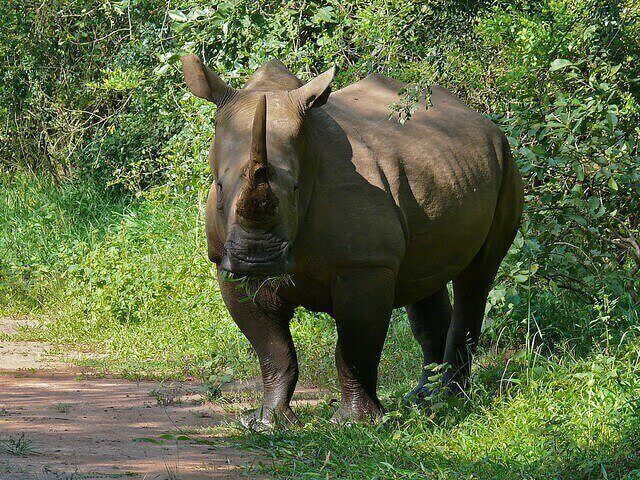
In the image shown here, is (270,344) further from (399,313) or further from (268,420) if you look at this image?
(399,313)

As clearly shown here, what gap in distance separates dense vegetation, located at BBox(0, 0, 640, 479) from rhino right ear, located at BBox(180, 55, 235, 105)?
97cm

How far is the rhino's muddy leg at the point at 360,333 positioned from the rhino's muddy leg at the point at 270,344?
31cm

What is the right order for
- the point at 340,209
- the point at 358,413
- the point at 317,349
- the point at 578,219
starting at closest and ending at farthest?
1. the point at 340,209
2. the point at 358,413
3. the point at 578,219
4. the point at 317,349

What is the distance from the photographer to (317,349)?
8141mm

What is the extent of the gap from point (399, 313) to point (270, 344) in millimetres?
2753

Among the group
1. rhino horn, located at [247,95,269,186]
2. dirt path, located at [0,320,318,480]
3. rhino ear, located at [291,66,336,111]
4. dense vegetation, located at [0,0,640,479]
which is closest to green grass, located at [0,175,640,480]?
dense vegetation, located at [0,0,640,479]

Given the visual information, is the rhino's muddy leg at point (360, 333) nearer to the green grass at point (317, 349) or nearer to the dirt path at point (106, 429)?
the green grass at point (317, 349)

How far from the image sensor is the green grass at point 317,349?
498cm

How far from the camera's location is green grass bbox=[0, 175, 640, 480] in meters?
4.98

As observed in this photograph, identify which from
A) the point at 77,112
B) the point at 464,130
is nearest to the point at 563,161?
the point at 464,130

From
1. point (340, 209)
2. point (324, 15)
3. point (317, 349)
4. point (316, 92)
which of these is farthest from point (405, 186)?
point (324, 15)

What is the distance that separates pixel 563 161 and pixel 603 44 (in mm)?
1184

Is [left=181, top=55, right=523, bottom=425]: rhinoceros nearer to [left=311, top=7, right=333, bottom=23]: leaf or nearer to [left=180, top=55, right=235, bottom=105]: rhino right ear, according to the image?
[left=180, top=55, right=235, bottom=105]: rhino right ear

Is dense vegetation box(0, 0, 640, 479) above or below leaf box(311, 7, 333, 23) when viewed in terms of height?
below
